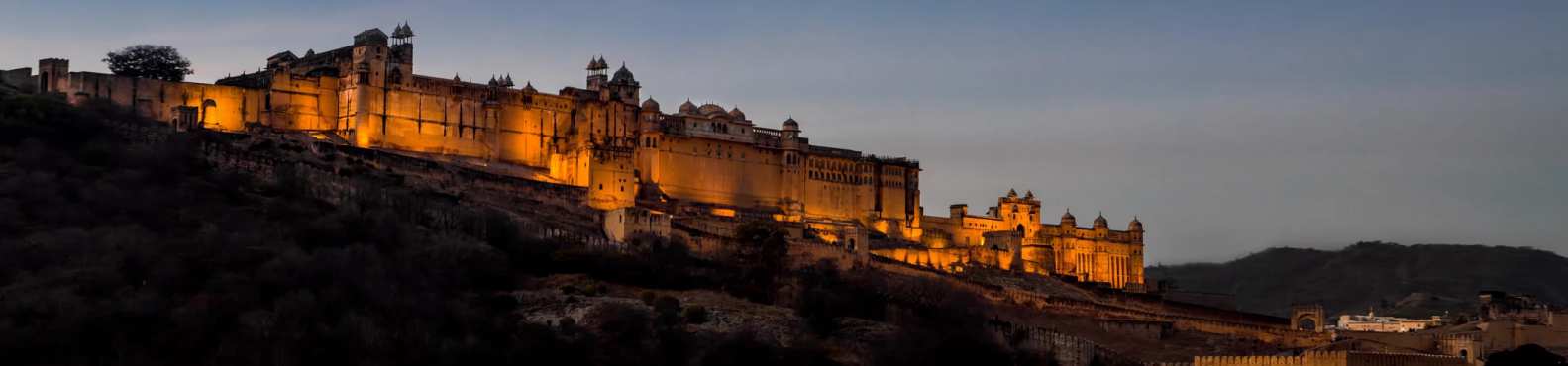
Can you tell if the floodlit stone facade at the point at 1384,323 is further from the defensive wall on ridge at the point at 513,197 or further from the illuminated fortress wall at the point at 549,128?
the illuminated fortress wall at the point at 549,128

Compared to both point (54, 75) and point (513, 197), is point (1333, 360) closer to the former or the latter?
point (513, 197)

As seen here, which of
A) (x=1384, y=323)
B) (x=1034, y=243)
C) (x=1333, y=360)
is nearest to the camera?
(x=1333, y=360)

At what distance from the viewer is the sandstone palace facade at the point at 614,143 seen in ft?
273

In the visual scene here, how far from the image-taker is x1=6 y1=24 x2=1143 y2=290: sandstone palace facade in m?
83.3

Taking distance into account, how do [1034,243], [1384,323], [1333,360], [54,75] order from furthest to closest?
1. [1034,243]
2. [1384,323]
3. [54,75]
4. [1333,360]

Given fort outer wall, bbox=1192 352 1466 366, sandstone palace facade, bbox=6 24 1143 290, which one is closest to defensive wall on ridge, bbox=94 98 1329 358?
sandstone palace facade, bbox=6 24 1143 290

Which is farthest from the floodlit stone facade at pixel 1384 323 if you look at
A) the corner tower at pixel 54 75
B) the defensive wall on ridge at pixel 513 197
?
the corner tower at pixel 54 75

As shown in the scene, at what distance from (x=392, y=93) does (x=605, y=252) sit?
15.3m

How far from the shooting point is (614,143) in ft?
300

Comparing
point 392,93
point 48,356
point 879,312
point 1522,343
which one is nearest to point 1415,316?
point 1522,343

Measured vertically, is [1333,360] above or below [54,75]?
below

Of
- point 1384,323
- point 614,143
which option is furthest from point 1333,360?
point 614,143

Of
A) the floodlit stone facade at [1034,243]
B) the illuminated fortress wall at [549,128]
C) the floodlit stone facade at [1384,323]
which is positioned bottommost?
the floodlit stone facade at [1384,323]

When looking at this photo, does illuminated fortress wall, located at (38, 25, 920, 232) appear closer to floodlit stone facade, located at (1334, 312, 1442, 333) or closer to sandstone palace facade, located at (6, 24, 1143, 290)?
sandstone palace facade, located at (6, 24, 1143, 290)
